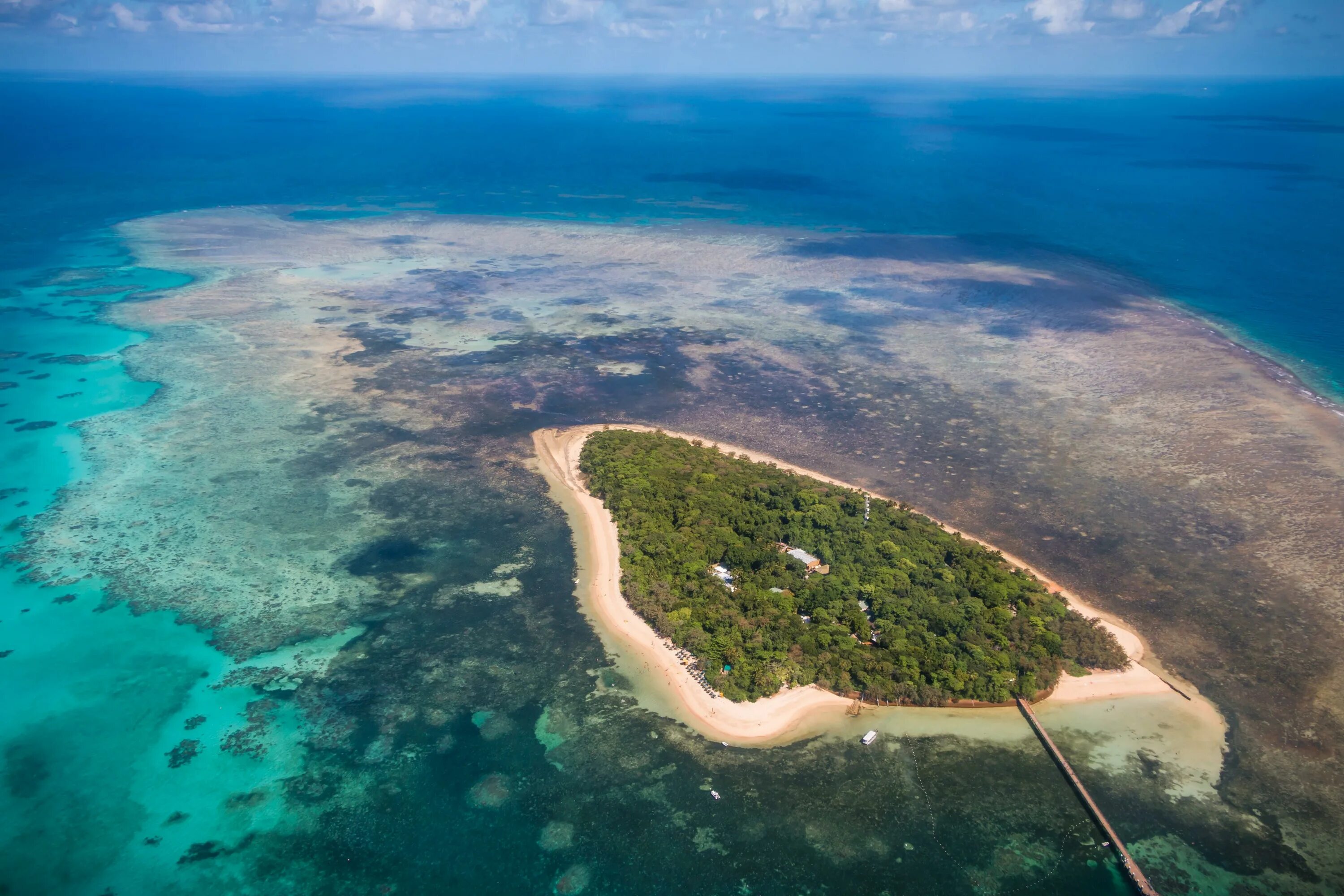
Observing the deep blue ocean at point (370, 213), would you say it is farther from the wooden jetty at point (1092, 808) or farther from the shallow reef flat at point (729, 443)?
the shallow reef flat at point (729, 443)

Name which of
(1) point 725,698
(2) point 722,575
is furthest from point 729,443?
(1) point 725,698

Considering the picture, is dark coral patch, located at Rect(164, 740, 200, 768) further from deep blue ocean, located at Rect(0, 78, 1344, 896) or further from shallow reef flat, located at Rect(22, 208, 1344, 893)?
shallow reef flat, located at Rect(22, 208, 1344, 893)

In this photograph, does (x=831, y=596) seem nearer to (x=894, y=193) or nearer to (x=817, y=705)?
(x=817, y=705)

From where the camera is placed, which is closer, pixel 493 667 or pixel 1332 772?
pixel 1332 772

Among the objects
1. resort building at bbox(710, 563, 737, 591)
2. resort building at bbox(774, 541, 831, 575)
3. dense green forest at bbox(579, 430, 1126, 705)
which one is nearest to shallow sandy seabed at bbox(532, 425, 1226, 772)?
dense green forest at bbox(579, 430, 1126, 705)

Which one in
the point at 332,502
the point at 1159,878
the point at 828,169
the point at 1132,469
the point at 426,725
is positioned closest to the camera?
the point at 1159,878

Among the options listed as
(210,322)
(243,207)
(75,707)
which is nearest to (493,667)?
(75,707)

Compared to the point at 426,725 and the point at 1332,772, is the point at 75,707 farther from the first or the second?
the point at 1332,772
